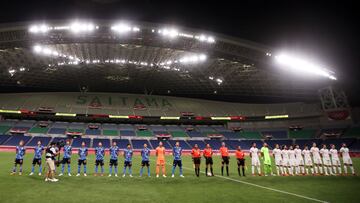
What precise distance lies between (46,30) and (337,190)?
33.0m

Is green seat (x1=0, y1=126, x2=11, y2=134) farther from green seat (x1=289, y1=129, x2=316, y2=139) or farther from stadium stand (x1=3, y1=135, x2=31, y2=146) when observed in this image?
green seat (x1=289, y1=129, x2=316, y2=139)

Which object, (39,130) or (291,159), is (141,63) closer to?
(39,130)

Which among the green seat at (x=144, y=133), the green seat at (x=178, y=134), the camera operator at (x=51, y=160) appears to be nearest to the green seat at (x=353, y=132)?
the green seat at (x=178, y=134)

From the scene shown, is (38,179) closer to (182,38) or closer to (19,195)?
(19,195)

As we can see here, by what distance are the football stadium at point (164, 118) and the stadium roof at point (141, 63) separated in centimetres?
20

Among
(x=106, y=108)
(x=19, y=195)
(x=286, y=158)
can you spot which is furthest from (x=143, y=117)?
(x=19, y=195)

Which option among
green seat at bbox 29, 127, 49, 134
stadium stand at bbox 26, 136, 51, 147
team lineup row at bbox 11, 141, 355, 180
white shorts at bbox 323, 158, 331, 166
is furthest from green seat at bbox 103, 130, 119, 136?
white shorts at bbox 323, 158, 331, 166

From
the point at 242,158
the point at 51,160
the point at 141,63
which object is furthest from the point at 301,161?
the point at 141,63

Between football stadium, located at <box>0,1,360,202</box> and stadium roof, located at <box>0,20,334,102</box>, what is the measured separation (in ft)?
0.66

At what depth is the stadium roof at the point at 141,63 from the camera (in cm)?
3381

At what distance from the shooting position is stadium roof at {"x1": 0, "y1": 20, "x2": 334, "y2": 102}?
33812mm

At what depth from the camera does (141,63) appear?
48031 millimetres

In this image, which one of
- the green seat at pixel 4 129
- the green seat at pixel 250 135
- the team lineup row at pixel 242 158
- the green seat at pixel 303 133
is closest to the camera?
the team lineup row at pixel 242 158

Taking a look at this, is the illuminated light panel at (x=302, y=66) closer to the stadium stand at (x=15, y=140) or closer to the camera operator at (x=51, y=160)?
the camera operator at (x=51, y=160)
